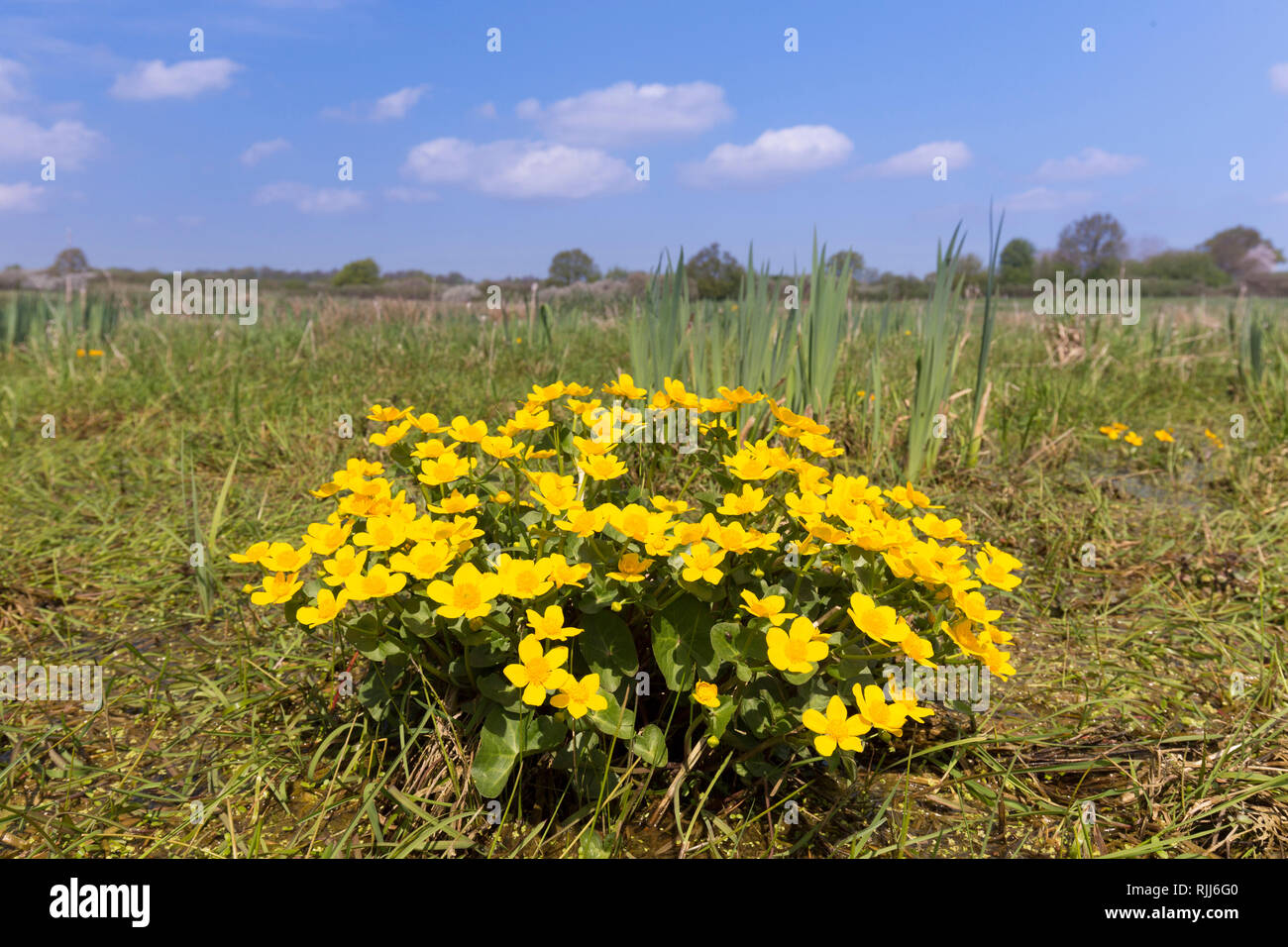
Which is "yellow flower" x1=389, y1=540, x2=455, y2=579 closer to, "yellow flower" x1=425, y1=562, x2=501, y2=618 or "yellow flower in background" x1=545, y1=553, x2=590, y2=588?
"yellow flower" x1=425, y1=562, x2=501, y2=618

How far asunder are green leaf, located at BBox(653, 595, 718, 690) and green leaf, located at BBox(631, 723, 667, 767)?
111 millimetres

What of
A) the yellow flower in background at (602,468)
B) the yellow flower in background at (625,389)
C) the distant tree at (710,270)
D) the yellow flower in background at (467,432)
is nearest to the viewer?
the yellow flower in background at (602,468)

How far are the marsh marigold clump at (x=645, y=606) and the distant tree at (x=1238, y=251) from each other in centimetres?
6633

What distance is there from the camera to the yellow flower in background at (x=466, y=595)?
121 cm

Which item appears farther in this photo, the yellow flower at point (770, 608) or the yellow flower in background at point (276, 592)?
the yellow flower in background at point (276, 592)

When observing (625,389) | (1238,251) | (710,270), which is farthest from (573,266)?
(1238,251)

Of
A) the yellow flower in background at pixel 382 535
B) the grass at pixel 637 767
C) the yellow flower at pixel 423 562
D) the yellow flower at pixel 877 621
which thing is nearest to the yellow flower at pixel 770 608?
the yellow flower at pixel 877 621

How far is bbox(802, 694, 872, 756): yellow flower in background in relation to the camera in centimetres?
114

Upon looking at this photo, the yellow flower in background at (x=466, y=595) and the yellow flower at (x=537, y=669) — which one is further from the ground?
the yellow flower in background at (x=466, y=595)

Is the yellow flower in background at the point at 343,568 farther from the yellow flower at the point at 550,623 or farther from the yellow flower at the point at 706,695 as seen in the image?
the yellow flower at the point at 706,695

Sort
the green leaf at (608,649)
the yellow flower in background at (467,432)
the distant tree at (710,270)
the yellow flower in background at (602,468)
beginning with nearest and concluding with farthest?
the green leaf at (608,649)
the yellow flower in background at (602,468)
the yellow flower in background at (467,432)
the distant tree at (710,270)

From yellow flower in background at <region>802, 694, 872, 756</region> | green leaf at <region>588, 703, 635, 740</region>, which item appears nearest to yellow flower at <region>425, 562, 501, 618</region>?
green leaf at <region>588, 703, 635, 740</region>

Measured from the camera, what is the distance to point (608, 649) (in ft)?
4.58
